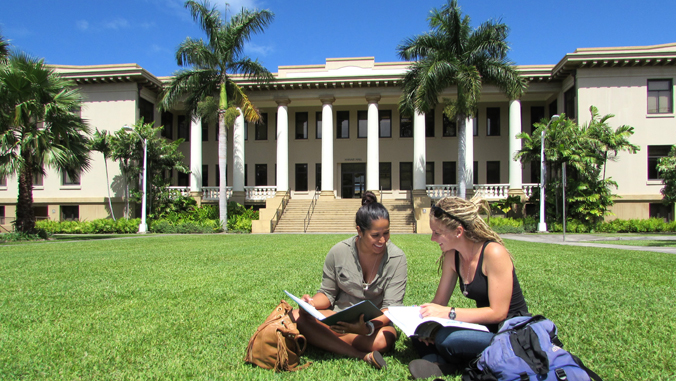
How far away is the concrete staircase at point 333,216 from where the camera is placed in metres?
24.8

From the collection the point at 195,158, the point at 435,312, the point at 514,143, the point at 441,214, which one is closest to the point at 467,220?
the point at 441,214

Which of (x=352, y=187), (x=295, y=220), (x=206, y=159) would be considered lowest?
(x=295, y=220)

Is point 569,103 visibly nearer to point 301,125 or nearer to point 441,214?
point 301,125

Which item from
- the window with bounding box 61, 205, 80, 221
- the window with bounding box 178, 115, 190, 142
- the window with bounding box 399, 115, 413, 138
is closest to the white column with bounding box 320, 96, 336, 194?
the window with bounding box 399, 115, 413, 138

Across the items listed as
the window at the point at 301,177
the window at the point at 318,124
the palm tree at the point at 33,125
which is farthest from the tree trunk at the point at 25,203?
the window at the point at 318,124

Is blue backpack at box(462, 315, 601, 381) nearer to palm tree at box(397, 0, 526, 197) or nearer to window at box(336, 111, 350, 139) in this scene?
palm tree at box(397, 0, 526, 197)

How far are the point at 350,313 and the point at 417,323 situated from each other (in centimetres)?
48

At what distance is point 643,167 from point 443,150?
12.4 metres

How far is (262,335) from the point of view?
3156mm

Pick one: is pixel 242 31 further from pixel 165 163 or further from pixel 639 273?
pixel 639 273

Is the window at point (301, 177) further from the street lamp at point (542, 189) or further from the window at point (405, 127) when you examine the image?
the street lamp at point (542, 189)

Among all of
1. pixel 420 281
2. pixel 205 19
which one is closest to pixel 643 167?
pixel 420 281

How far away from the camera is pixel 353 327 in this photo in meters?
3.18

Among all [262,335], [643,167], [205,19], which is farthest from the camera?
[643,167]
